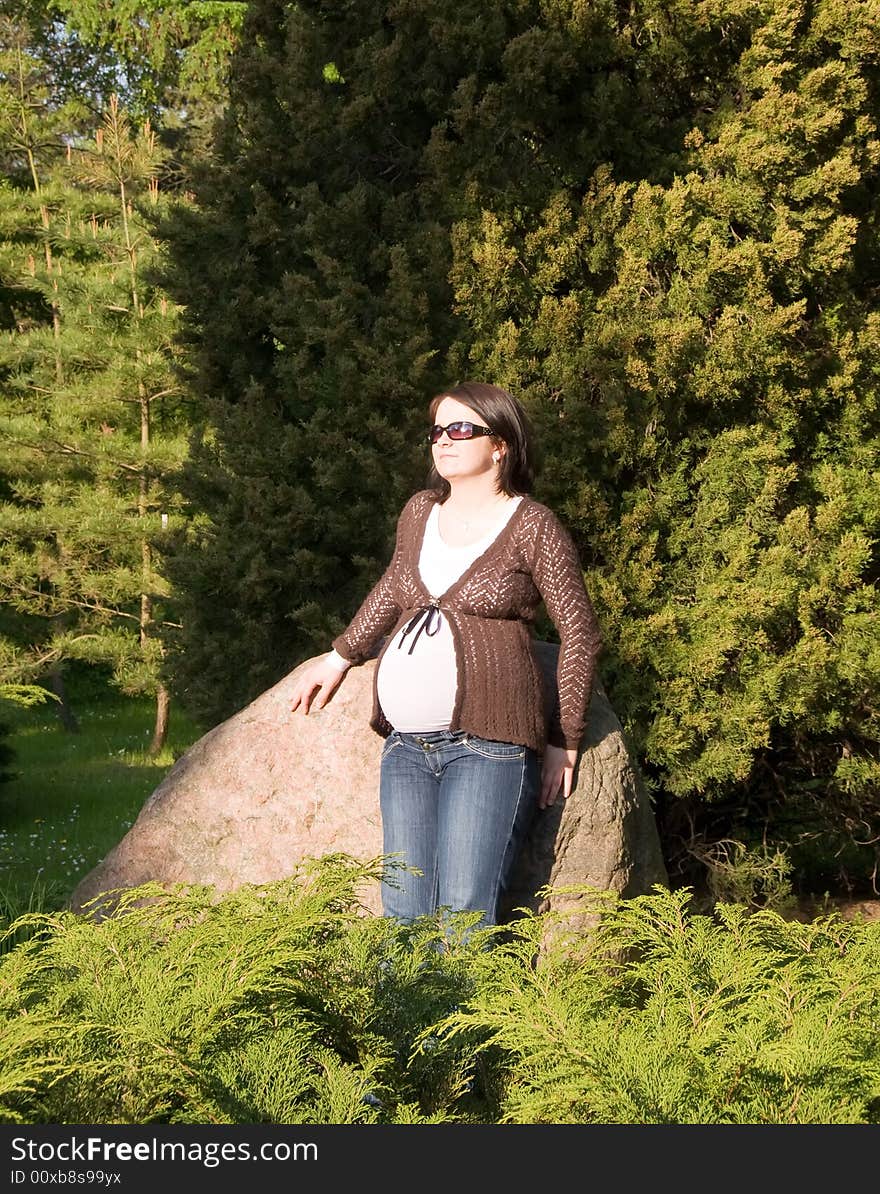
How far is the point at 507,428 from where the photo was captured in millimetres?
3596

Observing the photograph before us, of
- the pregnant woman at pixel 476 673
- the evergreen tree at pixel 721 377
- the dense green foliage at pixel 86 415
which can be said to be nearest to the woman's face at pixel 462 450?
the pregnant woman at pixel 476 673

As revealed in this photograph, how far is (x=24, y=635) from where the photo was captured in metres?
13.0

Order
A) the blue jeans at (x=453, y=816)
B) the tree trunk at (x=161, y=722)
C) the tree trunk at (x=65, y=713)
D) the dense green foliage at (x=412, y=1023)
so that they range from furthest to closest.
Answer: the tree trunk at (x=65, y=713) < the tree trunk at (x=161, y=722) < the blue jeans at (x=453, y=816) < the dense green foliage at (x=412, y=1023)

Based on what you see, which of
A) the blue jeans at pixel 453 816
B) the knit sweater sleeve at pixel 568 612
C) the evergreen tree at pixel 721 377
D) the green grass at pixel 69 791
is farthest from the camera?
the green grass at pixel 69 791

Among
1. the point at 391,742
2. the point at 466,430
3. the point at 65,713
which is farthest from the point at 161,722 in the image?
the point at 466,430

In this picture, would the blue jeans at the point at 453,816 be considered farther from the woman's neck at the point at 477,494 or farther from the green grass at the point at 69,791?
the green grass at the point at 69,791

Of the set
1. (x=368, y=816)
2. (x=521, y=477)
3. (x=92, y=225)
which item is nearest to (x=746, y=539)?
(x=521, y=477)

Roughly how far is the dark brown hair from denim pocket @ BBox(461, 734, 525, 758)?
762mm

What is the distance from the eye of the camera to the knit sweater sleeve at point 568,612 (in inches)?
137

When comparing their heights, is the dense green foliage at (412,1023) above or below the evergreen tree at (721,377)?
below

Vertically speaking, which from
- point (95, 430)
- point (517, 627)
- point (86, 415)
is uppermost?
point (86, 415)

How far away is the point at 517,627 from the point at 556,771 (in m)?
0.50

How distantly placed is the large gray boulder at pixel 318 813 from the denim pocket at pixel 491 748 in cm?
40

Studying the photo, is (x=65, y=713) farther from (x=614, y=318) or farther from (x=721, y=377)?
(x=721, y=377)
